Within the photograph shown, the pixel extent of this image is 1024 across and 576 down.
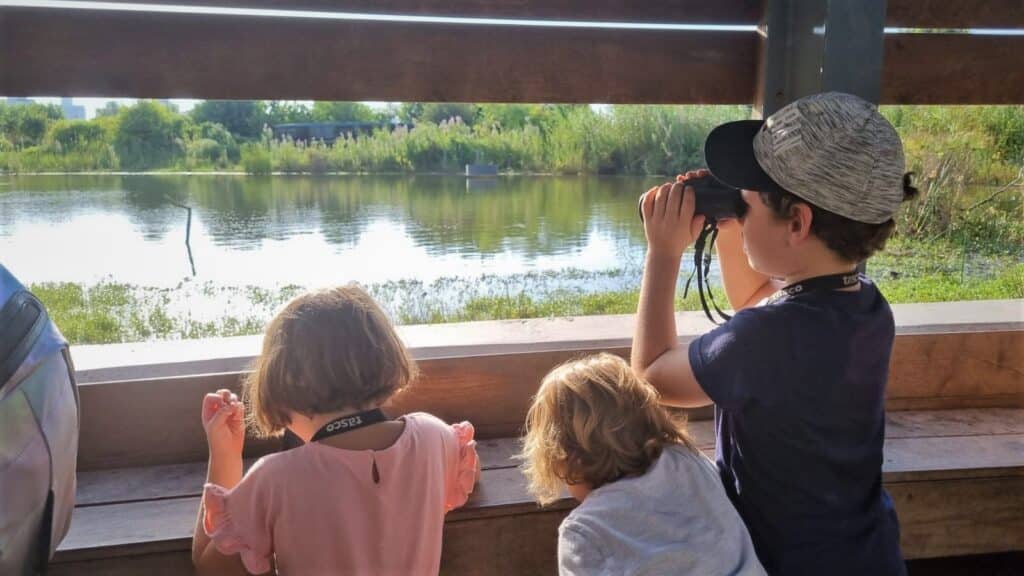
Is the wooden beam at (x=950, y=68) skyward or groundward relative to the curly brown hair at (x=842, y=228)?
skyward

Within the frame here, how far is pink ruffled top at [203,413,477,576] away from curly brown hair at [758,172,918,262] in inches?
29.6

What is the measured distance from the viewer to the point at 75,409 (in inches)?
54.0

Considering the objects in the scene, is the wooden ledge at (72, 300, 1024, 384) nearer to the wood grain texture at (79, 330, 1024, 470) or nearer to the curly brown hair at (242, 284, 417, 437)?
the wood grain texture at (79, 330, 1024, 470)

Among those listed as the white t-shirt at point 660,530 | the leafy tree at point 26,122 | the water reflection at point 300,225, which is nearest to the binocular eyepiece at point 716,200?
the white t-shirt at point 660,530

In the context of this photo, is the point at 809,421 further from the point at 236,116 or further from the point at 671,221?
the point at 236,116

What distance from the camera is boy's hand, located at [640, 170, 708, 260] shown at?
1.34 metres

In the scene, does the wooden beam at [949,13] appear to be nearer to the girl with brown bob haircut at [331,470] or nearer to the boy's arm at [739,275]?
the boy's arm at [739,275]

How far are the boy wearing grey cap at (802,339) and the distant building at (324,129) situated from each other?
1.85 meters

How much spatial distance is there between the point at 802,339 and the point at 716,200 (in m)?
0.27

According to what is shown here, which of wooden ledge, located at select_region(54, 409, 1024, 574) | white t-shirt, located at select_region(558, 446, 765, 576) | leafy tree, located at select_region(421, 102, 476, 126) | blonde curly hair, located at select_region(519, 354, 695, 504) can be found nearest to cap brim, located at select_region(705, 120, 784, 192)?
blonde curly hair, located at select_region(519, 354, 695, 504)

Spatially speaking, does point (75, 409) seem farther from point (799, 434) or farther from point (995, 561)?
point (995, 561)

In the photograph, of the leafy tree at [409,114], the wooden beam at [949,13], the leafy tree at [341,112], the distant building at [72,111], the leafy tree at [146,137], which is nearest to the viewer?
the wooden beam at [949,13]

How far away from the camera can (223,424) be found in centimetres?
154

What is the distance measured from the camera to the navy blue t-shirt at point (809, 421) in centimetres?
121
